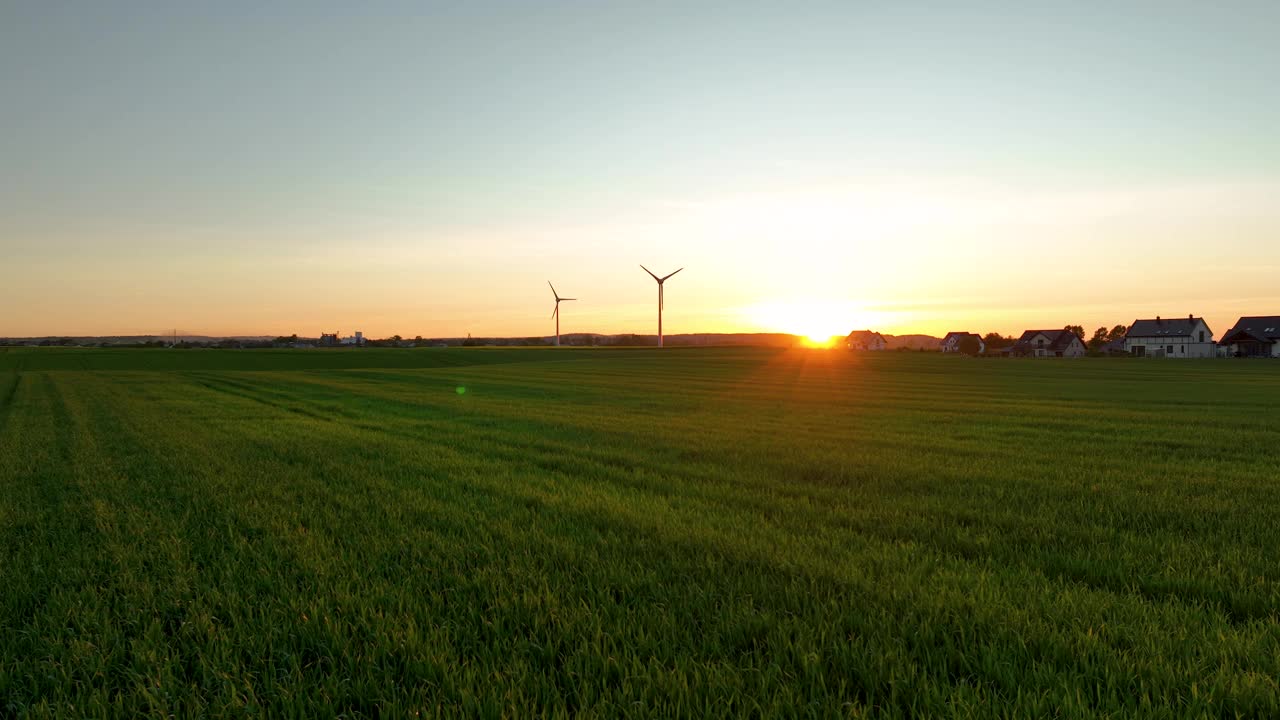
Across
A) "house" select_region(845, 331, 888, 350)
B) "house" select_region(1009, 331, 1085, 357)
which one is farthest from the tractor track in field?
"house" select_region(845, 331, 888, 350)

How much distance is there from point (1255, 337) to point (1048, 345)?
34.9 meters

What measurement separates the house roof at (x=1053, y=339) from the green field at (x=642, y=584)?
147 m

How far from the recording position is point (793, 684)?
12.1 ft

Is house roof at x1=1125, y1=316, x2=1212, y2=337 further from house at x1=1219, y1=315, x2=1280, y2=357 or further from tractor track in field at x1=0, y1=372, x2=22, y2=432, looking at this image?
tractor track in field at x1=0, y1=372, x2=22, y2=432

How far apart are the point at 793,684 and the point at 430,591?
3.16 m

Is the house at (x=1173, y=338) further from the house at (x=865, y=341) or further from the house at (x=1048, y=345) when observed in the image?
the house at (x=865, y=341)

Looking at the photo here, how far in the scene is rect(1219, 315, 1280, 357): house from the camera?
343 feet

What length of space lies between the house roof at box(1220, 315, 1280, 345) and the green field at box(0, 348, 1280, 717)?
132858 mm

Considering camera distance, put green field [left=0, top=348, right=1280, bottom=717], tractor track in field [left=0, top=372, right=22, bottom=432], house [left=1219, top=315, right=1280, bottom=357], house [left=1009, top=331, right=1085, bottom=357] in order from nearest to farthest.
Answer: green field [left=0, top=348, right=1280, bottom=717] < tractor track in field [left=0, top=372, right=22, bottom=432] < house [left=1219, top=315, right=1280, bottom=357] < house [left=1009, top=331, right=1085, bottom=357]

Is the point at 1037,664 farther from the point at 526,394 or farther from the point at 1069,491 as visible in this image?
the point at 526,394

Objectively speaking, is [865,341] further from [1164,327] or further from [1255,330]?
[1255,330]

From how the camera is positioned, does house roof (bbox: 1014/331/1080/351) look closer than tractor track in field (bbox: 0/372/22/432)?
No

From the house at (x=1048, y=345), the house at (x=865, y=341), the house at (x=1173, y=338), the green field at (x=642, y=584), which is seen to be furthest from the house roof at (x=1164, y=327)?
the green field at (x=642, y=584)

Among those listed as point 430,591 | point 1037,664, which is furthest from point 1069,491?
point 430,591
